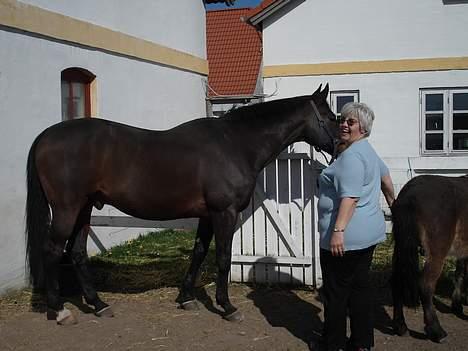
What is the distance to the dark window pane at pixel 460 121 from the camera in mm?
11945

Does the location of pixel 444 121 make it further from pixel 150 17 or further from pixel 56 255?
pixel 56 255

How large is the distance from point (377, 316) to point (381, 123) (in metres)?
8.03

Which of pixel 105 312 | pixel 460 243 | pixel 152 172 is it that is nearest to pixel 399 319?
pixel 460 243

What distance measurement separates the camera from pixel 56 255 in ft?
15.9

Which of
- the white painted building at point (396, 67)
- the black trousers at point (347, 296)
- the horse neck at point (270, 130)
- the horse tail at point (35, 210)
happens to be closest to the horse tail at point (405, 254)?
the black trousers at point (347, 296)

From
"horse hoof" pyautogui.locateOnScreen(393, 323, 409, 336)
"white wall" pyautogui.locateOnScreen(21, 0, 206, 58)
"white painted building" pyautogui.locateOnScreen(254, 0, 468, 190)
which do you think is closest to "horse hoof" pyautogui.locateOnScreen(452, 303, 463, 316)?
"horse hoof" pyautogui.locateOnScreen(393, 323, 409, 336)

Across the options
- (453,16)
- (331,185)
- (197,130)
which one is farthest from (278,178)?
(453,16)

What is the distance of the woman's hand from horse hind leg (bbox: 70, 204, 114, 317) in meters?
2.60

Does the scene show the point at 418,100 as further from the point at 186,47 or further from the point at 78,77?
the point at 78,77

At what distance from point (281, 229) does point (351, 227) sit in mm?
2300

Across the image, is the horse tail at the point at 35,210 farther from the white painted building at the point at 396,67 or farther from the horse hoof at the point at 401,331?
the white painted building at the point at 396,67

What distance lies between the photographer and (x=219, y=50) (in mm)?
19422

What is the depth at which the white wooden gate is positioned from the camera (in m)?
5.85

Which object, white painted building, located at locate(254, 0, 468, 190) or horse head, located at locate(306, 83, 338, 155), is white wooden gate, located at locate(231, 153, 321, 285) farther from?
white painted building, located at locate(254, 0, 468, 190)
